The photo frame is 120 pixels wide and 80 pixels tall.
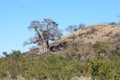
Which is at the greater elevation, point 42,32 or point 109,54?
point 42,32

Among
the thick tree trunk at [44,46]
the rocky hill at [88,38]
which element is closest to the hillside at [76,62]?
the rocky hill at [88,38]

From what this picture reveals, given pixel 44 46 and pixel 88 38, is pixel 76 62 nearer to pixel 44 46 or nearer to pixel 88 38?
pixel 44 46

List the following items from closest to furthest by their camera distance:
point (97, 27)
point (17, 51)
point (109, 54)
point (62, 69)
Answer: point (62, 69), point (109, 54), point (17, 51), point (97, 27)

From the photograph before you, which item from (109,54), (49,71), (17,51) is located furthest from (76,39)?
(49,71)

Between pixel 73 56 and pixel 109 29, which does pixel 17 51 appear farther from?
pixel 109 29

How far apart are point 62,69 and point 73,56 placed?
24.9 m

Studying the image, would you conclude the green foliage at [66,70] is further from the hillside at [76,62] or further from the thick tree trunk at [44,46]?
the thick tree trunk at [44,46]

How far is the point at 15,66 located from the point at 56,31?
2591 cm

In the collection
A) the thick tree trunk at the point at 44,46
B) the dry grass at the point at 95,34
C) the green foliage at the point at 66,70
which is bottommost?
the green foliage at the point at 66,70

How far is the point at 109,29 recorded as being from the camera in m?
74.2

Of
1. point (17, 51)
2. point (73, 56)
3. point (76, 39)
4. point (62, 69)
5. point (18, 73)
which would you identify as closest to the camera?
point (62, 69)

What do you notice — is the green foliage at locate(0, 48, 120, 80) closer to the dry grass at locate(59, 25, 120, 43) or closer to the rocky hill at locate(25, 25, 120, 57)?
the rocky hill at locate(25, 25, 120, 57)

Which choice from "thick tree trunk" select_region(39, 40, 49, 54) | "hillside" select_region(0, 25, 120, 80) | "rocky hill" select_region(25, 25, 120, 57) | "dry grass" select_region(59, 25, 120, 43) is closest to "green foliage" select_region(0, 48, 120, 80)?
"hillside" select_region(0, 25, 120, 80)

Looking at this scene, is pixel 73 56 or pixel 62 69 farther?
pixel 73 56
